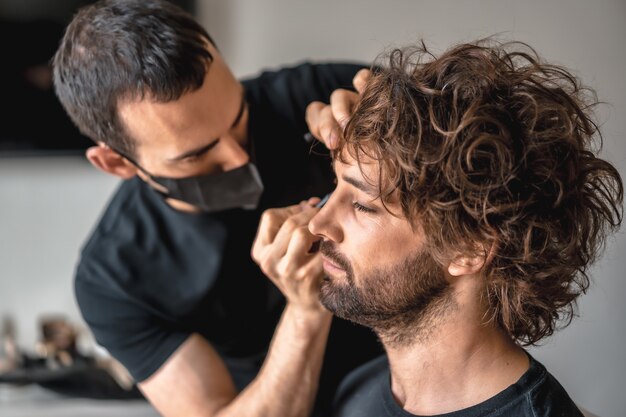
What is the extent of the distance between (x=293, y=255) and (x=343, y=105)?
0.95ft

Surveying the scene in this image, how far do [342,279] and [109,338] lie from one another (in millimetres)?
670

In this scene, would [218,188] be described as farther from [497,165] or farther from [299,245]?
[497,165]

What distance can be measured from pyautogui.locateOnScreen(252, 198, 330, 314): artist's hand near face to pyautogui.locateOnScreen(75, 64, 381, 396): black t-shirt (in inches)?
9.6

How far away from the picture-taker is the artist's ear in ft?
5.32

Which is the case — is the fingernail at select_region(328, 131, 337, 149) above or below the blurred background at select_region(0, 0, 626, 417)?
above

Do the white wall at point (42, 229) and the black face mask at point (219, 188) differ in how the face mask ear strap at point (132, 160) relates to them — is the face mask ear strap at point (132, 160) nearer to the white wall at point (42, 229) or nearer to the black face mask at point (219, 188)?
the black face mask at point (219, 188)

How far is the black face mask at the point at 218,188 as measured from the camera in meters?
1.59

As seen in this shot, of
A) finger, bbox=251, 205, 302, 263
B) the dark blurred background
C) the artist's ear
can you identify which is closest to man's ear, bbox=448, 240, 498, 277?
finger, bbox=251, 205, 302, 263

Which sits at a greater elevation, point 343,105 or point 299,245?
point 343,105

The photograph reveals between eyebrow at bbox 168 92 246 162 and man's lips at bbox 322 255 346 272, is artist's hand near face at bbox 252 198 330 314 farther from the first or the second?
eyebrow at bbox 168 92 246 162

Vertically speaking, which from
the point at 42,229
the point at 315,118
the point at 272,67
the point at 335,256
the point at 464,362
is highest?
the point at 315,118

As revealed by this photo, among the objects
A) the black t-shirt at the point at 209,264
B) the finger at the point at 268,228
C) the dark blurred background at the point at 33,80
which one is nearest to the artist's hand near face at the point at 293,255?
the finger at the point at 268,228

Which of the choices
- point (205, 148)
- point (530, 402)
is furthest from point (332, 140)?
point (530, 402)

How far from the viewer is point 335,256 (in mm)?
1311
